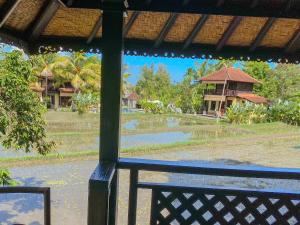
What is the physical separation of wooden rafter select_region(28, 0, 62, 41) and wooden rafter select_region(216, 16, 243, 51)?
3.69ft

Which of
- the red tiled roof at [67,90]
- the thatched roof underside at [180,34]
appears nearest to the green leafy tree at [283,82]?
the red tiled roof at [67,90]

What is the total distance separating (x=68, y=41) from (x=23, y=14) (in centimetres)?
39

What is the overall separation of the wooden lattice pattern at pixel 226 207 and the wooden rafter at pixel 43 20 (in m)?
1.30

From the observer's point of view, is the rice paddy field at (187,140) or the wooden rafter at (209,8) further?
the rice paddy field at (187,140)

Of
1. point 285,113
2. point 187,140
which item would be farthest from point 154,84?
point 187,140

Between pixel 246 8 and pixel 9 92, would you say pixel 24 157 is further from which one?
pixel 246 8

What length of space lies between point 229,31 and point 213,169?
104 cm

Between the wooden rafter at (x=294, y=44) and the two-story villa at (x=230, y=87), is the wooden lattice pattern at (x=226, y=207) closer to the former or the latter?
the wooden rafter at (x=294, y=44)

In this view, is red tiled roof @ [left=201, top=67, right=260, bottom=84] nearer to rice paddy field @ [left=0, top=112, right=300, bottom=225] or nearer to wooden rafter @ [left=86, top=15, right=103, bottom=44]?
rice paddy field @ [left=0, top=112, right=300, bottom=225]

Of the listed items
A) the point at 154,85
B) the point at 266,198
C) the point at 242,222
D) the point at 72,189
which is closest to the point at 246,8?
the point at 266,198

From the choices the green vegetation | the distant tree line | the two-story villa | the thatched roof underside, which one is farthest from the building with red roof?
the thatched roof underside

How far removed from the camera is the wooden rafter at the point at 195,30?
2240 millimetres

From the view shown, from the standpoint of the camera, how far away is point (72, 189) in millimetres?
7141

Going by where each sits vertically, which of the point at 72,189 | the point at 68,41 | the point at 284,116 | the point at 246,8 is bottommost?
the point at 72,189
